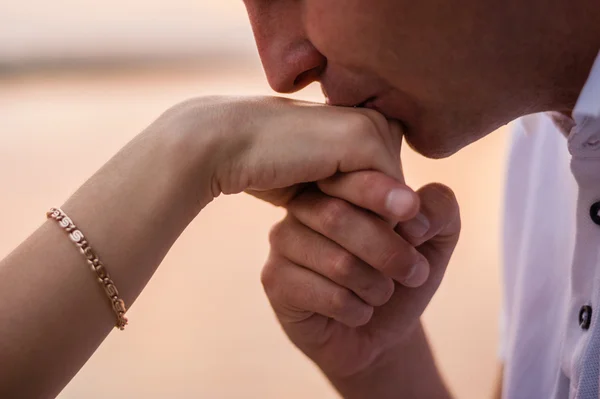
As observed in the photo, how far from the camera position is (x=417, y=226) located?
822 mm

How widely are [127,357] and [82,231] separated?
1349 mm

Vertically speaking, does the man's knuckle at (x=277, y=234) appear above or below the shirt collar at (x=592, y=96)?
below

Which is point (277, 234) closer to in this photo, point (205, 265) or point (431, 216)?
point (431, 216)

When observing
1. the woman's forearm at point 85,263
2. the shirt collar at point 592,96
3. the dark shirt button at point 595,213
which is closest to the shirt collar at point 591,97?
the shirt collar at point 592,96

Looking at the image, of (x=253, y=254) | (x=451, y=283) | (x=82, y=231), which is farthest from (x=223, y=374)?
(x=82, y=231)

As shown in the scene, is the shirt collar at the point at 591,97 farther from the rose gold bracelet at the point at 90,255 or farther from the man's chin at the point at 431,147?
the rose gold bracelet at the point at 90,255

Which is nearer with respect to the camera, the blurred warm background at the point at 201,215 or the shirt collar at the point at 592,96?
the shirt collar at the point at 592,96

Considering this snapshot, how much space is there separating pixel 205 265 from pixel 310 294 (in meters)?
1.49

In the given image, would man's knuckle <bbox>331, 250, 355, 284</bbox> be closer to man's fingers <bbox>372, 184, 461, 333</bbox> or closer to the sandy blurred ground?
man's fingers <bbox>372, 184, 461, 333</bbox>

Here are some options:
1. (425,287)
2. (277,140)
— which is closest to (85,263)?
(277,140)

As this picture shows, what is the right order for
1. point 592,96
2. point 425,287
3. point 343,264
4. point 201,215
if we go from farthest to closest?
point 201,215
point 425,287
point 343,264
point 592,96

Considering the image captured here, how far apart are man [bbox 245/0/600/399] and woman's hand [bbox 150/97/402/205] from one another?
Result: 0.03 meters

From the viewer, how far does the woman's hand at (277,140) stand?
74 centimetres

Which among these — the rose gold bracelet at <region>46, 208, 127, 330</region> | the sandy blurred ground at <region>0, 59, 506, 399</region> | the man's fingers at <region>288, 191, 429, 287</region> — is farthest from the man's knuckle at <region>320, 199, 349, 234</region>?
the sandy blurred ground at <region>0, 59, 506, 399</region>
